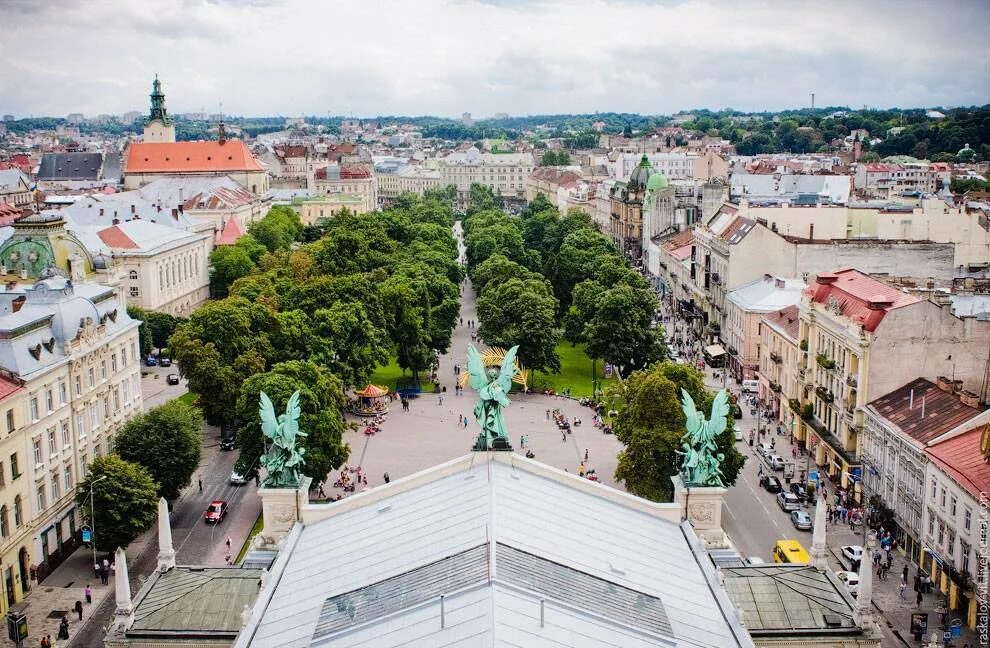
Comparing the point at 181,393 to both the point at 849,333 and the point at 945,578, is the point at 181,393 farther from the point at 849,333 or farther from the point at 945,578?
the point at 945,578

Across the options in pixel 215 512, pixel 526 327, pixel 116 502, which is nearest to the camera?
pixel 116 502

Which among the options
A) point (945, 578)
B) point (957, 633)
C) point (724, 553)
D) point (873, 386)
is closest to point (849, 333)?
point (873, 386)

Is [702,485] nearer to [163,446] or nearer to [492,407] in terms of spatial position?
[492,407]

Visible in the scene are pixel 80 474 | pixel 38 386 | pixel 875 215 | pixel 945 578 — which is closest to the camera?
pixel 945 578

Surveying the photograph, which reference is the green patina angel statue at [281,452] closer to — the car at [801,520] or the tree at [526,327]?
the car at [801,520]

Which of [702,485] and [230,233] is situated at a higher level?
[702,485]

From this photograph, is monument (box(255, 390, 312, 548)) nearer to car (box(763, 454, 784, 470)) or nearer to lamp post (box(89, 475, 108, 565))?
lamp post (box(89, 475, 108, 565))

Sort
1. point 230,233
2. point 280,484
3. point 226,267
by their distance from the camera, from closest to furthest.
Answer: point 280,484 < point 226,267 < point 230,233

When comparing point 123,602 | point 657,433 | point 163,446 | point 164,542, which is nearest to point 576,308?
point 657,433
